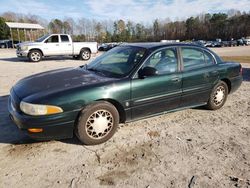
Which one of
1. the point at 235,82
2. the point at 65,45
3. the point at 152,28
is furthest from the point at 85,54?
the point at 152,28

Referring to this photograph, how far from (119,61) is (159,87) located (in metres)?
0.92

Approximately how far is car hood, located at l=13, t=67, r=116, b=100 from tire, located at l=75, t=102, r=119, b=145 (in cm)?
41

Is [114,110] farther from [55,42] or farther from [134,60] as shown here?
[55,42]

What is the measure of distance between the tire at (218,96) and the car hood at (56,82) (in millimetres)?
2477

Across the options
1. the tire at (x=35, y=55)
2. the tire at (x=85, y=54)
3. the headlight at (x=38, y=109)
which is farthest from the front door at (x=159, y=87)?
the tire at (x=85, y=54)

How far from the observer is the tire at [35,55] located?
14562mm

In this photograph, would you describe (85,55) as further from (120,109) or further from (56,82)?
(120,109)

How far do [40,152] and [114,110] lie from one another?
1.26 metres

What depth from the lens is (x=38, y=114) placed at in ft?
10.4

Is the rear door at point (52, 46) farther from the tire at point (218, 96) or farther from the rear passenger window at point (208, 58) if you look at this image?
the tire at point (218, 96)

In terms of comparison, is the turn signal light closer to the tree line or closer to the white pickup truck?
the white pickup truck

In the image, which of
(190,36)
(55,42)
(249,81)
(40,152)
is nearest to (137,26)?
(190,36)

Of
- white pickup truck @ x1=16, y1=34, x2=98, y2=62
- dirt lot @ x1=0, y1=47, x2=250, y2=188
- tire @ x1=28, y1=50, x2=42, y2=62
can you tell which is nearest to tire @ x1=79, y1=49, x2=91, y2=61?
white pickup truck @ x1=16, y1=34, x2=98, y2=62

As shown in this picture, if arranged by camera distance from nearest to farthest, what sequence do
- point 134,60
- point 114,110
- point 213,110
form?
point 114,110
point 134,60
point 213,110
